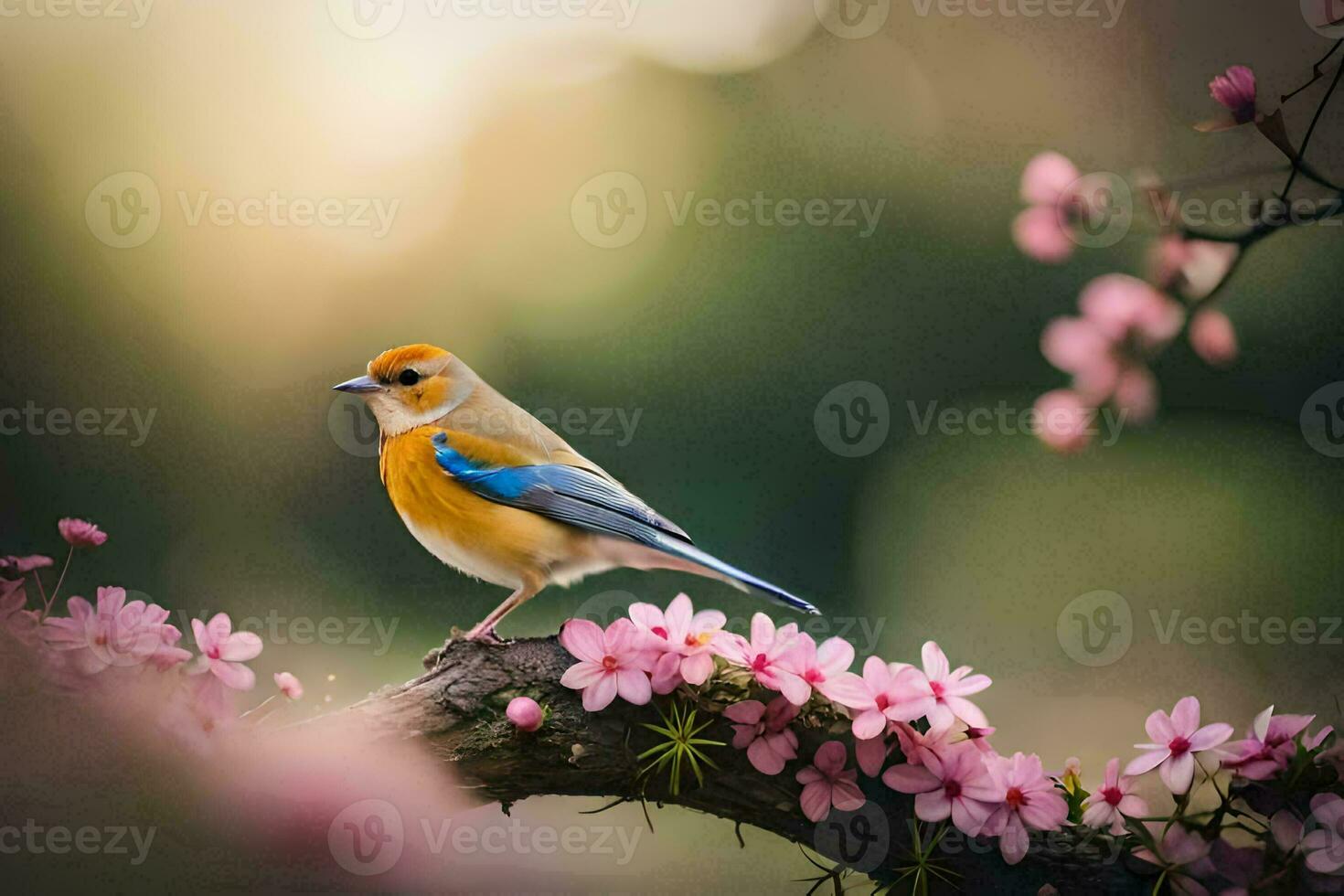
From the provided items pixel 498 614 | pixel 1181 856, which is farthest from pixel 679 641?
pixel 1181 856

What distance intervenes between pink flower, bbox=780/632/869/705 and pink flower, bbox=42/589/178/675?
2.43ft

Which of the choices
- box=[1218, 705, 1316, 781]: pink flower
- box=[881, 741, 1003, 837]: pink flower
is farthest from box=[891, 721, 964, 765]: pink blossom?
box=[1218, 705, 1316, 781]: pink flower

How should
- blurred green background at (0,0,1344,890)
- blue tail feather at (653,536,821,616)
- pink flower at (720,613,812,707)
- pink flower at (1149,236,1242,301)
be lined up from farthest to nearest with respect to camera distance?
blurred green background at (0,0,1344,890) → pink flower at (1149,236,1242,301) → blue tail feather at (653,536,821,616) → pink flower at (720,613,812,707)

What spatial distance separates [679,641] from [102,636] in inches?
27.2

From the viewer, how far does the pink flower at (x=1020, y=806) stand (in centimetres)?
148

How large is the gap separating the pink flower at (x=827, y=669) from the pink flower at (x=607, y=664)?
6.6 inches

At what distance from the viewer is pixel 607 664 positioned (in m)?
1.45

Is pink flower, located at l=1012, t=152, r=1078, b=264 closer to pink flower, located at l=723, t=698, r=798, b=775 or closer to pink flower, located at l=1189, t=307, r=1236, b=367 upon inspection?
pink flower, located at l=1189, t=307, r=1236, b=367

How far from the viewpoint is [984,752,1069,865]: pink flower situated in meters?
1.48

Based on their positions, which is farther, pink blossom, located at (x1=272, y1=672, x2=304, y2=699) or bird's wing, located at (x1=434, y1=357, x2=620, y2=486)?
bird's wing, located at (x1=434, y1=357, x2=620, y2=486)

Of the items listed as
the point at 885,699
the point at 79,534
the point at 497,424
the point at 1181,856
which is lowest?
the point at 1181,856

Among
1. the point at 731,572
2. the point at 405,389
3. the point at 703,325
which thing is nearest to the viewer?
the point at 731,572

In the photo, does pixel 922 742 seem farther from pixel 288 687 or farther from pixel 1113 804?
pixel 288 687

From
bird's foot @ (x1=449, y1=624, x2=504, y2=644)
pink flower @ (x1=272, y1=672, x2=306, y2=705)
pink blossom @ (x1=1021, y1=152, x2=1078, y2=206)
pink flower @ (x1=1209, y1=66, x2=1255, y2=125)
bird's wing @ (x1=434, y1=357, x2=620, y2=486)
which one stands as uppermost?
pink blossom @ (x1=1021, y1=152, x2=1078, y2=206)
